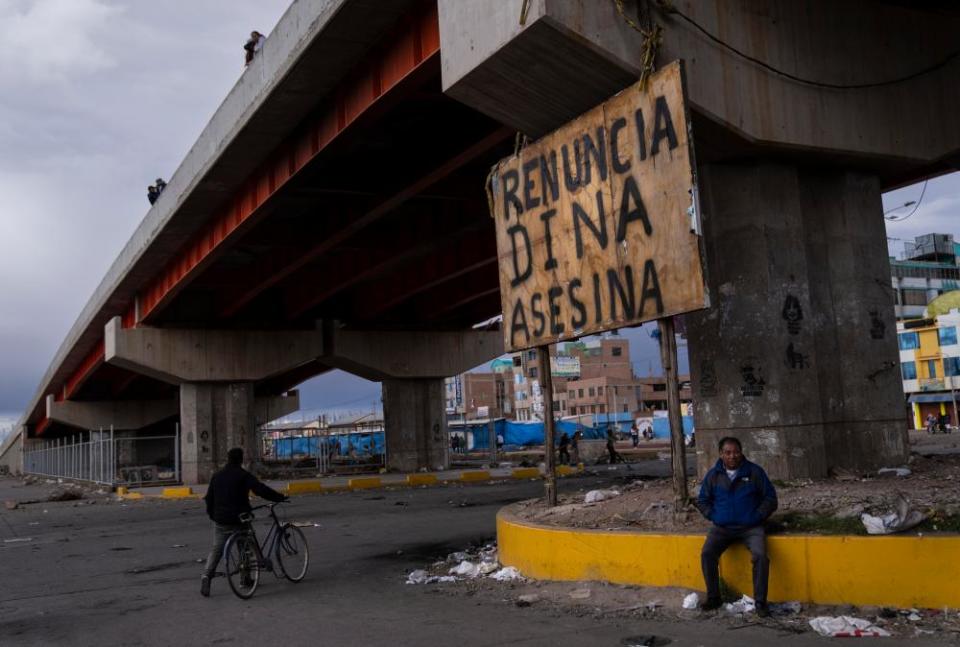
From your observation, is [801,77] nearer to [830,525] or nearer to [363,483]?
[830,525]

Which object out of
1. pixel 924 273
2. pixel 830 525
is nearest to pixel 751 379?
pixel 830 525

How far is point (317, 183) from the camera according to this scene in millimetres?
20719

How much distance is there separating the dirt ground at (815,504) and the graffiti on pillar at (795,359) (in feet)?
4.41

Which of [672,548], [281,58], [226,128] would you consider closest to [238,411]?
[226,128]

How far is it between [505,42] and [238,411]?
2769 centimetres

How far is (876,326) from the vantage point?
1150 cm

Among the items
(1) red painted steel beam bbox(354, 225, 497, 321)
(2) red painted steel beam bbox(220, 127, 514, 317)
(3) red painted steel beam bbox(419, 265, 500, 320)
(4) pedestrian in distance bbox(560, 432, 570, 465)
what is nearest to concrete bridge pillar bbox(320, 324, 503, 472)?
(3) red painted steel beam bbox(419, 265, 500, 320)

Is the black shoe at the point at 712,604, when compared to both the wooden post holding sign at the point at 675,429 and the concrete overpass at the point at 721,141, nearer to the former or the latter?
the wooden post holding sign at the point at 675,429

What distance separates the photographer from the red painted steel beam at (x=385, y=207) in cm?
1628

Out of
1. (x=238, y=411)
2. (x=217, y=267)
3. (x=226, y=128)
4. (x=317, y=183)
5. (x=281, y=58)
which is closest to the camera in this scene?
(x=281, y=58)

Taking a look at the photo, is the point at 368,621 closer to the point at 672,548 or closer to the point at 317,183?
the point at 672,548

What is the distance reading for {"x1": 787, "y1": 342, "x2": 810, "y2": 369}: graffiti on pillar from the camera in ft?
34.6

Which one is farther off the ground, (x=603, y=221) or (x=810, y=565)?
(x=603, y=221)

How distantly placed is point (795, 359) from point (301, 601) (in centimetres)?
624
